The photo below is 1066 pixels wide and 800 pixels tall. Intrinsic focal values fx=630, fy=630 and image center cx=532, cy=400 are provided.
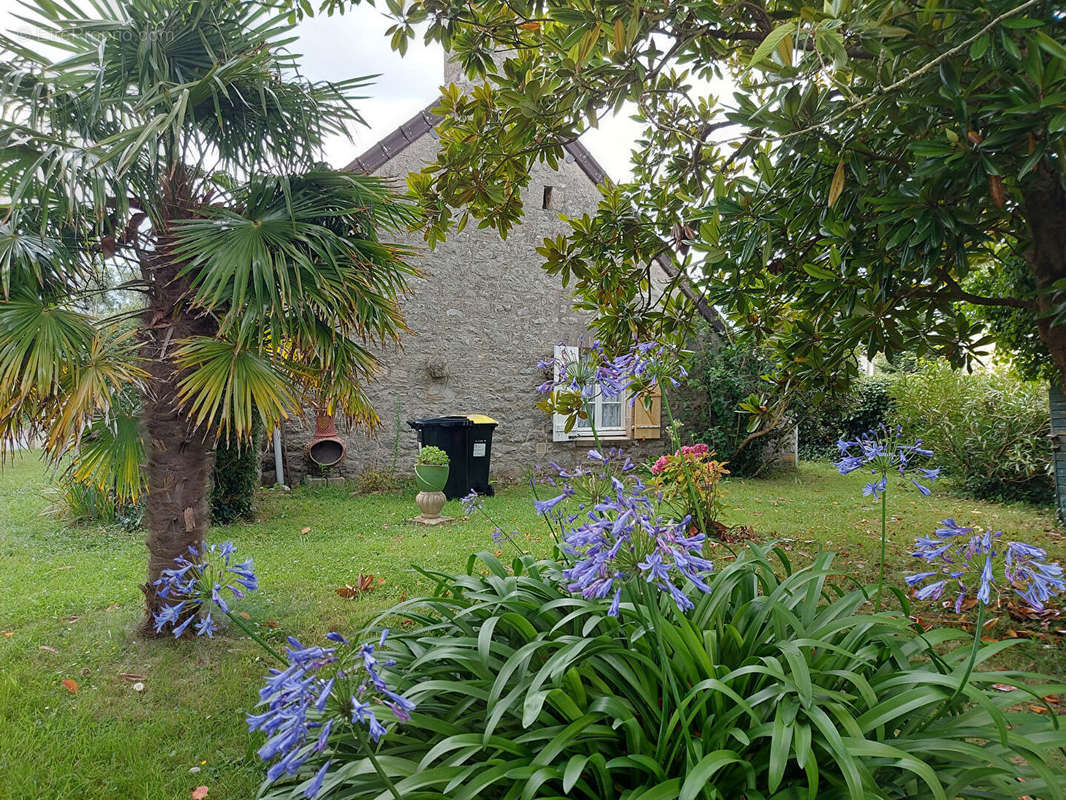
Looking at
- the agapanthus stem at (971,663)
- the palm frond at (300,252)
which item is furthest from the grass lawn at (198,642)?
the agapanthus stem at (971,663)

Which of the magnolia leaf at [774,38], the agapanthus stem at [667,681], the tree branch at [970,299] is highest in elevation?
the magnolia leaf at [774,38]

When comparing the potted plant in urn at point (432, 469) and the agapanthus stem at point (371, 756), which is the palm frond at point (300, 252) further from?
the potted plant in urn at point (432, 469)

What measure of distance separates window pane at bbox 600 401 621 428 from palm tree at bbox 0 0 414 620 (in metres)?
7.10

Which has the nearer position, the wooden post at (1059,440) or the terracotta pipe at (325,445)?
the wooden post at (1059,440)

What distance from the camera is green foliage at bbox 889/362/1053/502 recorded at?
8086mm

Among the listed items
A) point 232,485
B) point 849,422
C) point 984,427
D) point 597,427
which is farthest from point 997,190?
point 849,422

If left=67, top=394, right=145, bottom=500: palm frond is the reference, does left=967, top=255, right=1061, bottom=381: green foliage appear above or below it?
above

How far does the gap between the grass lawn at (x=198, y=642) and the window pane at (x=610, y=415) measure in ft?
8.99

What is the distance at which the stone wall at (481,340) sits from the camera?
8.75m

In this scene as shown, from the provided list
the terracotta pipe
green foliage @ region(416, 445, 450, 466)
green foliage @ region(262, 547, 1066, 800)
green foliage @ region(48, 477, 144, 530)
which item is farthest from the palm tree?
the terracotta pipe

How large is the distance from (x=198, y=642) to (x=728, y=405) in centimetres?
888

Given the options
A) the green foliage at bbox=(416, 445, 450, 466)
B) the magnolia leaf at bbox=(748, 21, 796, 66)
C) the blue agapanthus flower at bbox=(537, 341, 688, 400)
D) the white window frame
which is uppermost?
the magnolia leaf at bbox=(748, 21, 796, 66)

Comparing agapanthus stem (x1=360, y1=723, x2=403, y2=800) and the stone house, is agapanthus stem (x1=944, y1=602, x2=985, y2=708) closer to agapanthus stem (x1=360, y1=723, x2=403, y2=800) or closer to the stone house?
agapanthus stem (x1=360, y1=723, x2=403, y2=800)

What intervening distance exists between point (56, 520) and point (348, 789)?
21.8 feet
